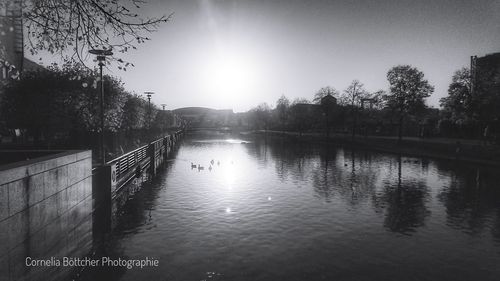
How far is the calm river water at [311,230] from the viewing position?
808cm

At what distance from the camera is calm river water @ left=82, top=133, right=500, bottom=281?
808cm

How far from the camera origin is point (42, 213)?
6844mm

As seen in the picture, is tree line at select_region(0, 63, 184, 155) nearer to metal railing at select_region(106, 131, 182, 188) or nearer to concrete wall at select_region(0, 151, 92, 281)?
metal railing at select_region(106, 131, 182, 188)

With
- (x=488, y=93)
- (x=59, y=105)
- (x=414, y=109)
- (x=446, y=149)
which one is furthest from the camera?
(x=414, y=109)

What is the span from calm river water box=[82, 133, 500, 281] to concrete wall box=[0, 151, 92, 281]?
1244mm

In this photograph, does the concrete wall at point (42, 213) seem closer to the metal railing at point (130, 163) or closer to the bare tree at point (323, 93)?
the metal railing at point (130, 163)

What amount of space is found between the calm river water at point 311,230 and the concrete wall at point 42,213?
1.24 metres

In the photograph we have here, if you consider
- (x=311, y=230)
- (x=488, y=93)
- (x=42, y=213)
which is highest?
(x=488, y=93)

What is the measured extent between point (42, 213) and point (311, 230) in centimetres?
853

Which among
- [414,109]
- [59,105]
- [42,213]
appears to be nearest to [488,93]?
[414,109]

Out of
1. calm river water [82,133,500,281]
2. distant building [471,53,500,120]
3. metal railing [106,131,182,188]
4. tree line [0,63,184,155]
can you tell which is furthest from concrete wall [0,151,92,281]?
distant building [471,53,500,120]

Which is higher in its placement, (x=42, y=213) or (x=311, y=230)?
(x=42, y=213)

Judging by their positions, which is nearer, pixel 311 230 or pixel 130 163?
pixel 311 230

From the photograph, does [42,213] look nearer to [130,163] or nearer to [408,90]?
[130,163]
